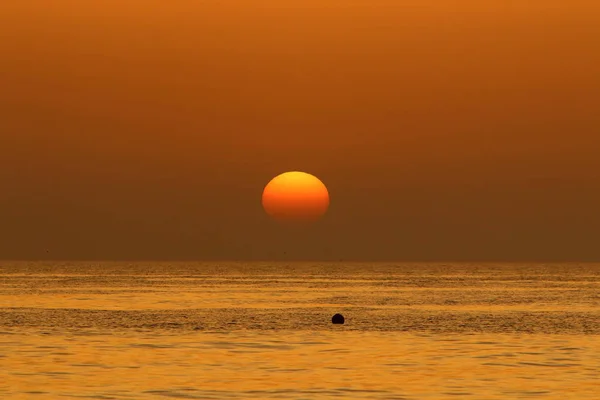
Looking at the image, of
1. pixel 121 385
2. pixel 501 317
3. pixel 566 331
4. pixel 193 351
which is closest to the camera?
pixel 121 385

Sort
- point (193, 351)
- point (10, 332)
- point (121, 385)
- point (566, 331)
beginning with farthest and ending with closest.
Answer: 1. point (566, 331)
2. point (10, 332)
3. point (193, 351)
4. point (121, 385)

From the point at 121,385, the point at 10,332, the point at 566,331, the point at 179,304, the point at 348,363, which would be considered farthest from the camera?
the point at 179,304

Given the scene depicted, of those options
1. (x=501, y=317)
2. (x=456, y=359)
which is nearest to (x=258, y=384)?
(x=456, y=359)

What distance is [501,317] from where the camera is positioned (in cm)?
9644

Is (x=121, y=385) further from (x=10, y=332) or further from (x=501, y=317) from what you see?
(x=501, y=317)

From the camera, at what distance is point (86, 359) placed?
57.7 meters

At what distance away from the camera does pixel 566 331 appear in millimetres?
79312

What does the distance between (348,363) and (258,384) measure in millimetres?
A: 9353

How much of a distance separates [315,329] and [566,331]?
54.7 ft

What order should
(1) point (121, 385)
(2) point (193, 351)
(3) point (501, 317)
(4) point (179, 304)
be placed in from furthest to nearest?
(4) point (179, 304)
(3) point (501, 317)
(2) point (193, 351)
(1) point (121, 385)

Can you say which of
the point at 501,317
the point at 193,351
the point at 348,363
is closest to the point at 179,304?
the point at 501,317

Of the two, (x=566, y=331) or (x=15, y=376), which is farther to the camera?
(x=566, y=331)

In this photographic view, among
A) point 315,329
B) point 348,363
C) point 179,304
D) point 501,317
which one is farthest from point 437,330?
point 179,304

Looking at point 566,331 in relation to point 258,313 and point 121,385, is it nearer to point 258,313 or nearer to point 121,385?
point 258,313
